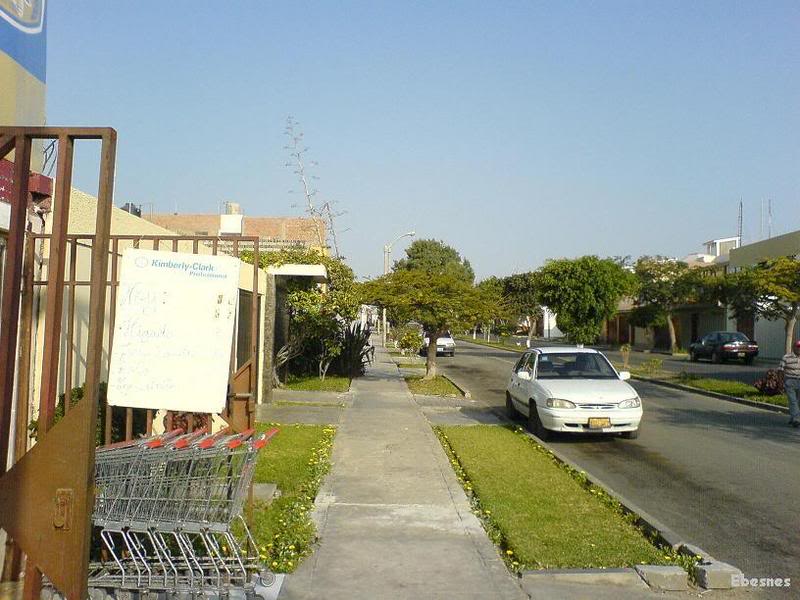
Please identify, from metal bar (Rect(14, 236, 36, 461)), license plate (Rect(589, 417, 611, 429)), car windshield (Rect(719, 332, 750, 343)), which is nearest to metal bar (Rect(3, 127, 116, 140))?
metal bar (Rect(14, 236, 36, 461))

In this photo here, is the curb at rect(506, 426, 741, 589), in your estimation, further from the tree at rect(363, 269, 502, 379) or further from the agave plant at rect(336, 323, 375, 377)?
the agave plant at rect(336, 323, 375, 377)

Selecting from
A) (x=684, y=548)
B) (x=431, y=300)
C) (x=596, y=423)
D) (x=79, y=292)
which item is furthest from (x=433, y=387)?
(x=684, y=548)

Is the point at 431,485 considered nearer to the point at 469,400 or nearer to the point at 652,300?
the point at 469,400

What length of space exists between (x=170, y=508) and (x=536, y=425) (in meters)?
9.58

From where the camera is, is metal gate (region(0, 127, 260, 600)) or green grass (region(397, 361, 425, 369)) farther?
green grass (region(397, 361, 425, 369))

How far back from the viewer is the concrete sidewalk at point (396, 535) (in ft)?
18.8

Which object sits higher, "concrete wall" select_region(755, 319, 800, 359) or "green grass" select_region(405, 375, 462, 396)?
"concrete wall" select_region(755, 319, 800, 359)

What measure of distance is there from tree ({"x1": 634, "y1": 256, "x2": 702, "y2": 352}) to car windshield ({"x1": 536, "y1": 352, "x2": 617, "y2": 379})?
3679 cm

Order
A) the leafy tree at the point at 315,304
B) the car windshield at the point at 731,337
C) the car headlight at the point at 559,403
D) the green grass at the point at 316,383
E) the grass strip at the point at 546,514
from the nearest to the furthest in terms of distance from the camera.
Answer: the grass strip at the point at 546,514, the car headlight at the point at 559,403, the green grass at the point at 316,383, the leafy tree at the point at 315,304, the car windshield at the point at 731,337

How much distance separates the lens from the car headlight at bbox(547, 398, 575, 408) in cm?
1273

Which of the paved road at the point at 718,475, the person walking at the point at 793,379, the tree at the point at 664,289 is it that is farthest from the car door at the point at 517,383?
the tree at the point at 664,289

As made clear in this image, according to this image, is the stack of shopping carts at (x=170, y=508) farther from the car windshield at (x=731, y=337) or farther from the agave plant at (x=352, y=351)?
the car windshield at (x=731, y=337)

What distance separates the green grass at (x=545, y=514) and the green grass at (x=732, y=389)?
962cm

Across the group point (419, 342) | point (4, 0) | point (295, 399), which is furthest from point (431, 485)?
point (419, 342)
